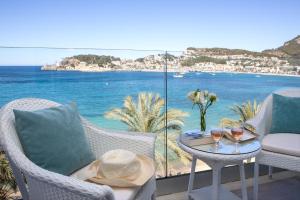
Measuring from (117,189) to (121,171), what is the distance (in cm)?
10

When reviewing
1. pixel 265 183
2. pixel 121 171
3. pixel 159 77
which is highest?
pixel 159 77

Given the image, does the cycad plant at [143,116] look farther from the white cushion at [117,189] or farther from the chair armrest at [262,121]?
the white cushion at [117,189]

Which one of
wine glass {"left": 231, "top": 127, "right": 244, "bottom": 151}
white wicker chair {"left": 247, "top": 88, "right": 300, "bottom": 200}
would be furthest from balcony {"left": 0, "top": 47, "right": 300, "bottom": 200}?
wine glass {"left": 231, "top": 127, "right": 244, "bottom": 151}

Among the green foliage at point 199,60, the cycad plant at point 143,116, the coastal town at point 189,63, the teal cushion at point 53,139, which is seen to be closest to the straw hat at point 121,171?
the teal cushion at point 53,139

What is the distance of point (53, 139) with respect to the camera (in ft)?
5.45

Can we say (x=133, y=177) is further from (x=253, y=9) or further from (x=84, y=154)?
(x=253, y=9)

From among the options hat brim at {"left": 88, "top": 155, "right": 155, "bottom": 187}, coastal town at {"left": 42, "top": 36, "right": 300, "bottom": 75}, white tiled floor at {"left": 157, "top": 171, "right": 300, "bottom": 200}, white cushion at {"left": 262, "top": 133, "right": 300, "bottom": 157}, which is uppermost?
coastal town at {"left": 42, "top": 36, "right": 300, "bottom": 75}

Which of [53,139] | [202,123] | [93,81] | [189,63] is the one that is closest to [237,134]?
[202,123]

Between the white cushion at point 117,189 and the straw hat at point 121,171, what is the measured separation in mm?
25

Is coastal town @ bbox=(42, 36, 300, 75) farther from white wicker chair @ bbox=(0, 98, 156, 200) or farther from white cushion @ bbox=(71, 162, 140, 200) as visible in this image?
white cushion @ bbox=(71, 162, 140, 200)

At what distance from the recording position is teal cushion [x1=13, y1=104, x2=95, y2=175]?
160 cm

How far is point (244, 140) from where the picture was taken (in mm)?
2102

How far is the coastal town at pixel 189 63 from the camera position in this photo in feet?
9.93

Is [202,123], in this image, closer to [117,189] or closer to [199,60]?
[117,189]
